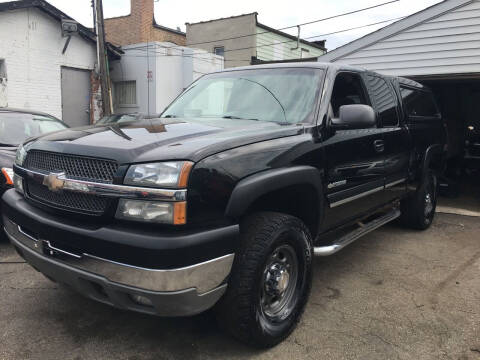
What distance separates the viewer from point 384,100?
4.33 metres

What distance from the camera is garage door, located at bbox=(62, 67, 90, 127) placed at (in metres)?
13.4

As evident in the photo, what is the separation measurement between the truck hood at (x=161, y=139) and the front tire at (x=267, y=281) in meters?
0.53

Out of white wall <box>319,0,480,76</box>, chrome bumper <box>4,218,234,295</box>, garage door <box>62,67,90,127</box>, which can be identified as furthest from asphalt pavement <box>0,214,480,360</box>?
garage door <box>62,67,90,127</box>

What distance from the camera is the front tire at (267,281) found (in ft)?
7.79

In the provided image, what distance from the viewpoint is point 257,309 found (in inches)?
97.7

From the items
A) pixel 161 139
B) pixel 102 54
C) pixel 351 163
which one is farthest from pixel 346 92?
pixel 102 54

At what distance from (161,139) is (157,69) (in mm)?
14021

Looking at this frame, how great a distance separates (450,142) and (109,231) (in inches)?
490

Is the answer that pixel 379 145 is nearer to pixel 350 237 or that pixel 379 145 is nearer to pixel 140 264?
pixel 350 237

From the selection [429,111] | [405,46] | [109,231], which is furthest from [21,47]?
[109,231]

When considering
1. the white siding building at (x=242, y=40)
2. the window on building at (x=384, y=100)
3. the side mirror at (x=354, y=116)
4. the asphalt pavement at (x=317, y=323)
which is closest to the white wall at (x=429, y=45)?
the window on building at (x=384, y=100)

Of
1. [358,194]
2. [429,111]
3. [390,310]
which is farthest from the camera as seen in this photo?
[429,111]

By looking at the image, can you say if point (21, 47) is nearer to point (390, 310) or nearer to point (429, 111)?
point (429, 111)

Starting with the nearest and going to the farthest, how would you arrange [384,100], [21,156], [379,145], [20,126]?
1. [21,156]
2. [379,145]
3. [384,100]
4. [20,126]
